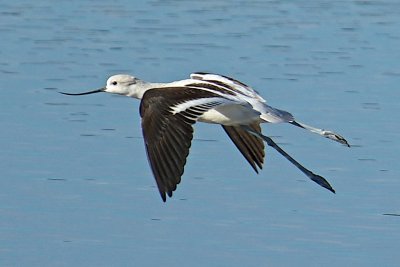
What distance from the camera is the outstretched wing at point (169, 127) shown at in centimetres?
716

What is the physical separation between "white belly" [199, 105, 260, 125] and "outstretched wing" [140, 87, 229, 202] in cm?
28

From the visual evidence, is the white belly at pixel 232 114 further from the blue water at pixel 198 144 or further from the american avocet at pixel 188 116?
the blue water at pixel 198 144

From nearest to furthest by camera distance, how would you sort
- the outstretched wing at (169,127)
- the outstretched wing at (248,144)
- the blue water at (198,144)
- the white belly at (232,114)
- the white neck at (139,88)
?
the outstretched wing at (169,127) → the white belly at (232,114) → the blue water at (198,144) → the white neck at (139,88) → the outstretched wing at (248,144)

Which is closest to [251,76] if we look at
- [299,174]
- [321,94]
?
[321,94]

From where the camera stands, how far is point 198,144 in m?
9.97

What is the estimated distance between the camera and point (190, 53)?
12227mm

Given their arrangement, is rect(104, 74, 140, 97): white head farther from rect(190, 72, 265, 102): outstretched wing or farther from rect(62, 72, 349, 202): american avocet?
rect(190, 72, 265, 102): outstretched wing

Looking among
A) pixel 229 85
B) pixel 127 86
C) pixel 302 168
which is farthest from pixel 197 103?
pixel 302 168

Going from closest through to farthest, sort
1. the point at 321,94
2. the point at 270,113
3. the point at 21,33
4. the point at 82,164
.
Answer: the point at 270,113
the point at 82,164
the point at 321,94
the point at 21,33

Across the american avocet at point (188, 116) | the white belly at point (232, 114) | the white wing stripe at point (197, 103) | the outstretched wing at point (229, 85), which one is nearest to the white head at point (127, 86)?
the american avocet at point (188, 116)

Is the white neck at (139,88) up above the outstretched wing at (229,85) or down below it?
below

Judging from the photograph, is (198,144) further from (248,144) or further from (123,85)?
(123,85)

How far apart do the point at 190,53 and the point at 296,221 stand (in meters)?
4.00

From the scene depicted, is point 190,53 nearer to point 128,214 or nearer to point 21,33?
point 21,33
